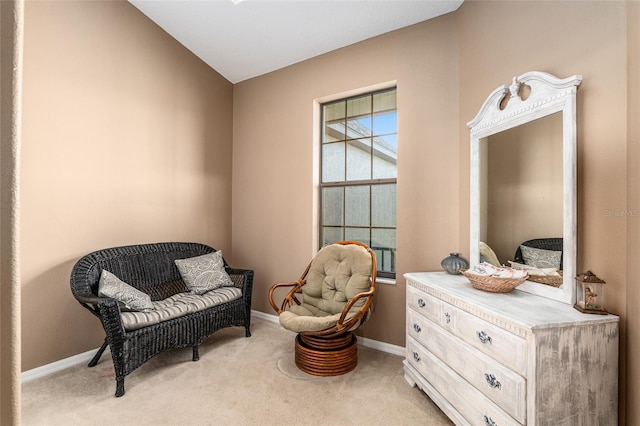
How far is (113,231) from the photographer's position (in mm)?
2898

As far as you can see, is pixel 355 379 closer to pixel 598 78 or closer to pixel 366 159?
pixel 366 159

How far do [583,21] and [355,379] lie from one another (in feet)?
8.89

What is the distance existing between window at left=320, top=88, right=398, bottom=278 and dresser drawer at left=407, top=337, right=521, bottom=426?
3.43 ft

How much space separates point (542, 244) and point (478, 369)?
820 mm

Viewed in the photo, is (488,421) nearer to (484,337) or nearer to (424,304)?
(484,337)

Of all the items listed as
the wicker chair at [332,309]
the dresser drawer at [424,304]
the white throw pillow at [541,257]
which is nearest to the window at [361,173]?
the wicker chair at [332,309]

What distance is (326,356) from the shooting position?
244 cm

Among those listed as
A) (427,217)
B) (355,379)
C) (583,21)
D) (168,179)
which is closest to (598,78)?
(583,21)

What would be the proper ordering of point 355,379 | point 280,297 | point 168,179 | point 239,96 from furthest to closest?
point 239,96, point 280,297, point 168,179, point 355,379

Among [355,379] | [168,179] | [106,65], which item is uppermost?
[106,65]

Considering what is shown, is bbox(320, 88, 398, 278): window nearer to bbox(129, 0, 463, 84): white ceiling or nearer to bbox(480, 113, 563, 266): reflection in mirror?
bbox(129, 0, 463, 84): white ceiling

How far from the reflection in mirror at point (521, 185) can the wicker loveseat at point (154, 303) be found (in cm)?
233

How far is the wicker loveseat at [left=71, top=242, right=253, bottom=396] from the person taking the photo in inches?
84.2

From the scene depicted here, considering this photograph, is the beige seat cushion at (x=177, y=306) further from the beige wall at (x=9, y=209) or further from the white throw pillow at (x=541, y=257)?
the white throw pillow at (x=541, y=257)
